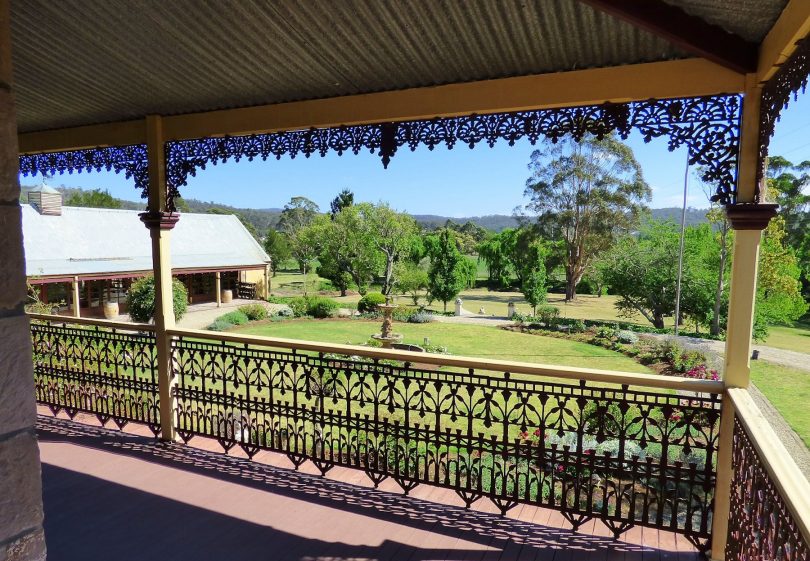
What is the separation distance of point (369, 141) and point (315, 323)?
1432 centimetres

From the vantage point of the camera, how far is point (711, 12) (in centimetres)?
204

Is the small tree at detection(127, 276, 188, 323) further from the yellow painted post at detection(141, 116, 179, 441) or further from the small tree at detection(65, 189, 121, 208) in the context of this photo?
the small tree at detection(65, 189, 121, 208)

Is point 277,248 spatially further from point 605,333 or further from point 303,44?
point 303,44

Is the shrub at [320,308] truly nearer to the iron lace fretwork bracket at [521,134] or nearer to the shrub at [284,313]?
the shrub at [284,313]

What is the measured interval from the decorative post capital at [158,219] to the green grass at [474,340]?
9642 mm

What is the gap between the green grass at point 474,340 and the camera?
12.6 metres

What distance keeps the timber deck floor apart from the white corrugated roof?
13.8m

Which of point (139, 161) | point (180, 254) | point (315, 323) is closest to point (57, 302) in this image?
point (180, 254)

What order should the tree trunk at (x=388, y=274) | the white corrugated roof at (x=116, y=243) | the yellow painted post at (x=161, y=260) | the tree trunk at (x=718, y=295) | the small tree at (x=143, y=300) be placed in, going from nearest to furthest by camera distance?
the yellow painted post at (x=161, y=260), the tree trunk at (x=718, y=295), the small tree at (x=143, y=300), the white corrugated roof at (x=116, y=243), the tree trunk at (x=388, y=274)

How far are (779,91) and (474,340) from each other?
13.0 metres

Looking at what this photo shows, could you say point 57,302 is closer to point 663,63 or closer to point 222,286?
point 222,286

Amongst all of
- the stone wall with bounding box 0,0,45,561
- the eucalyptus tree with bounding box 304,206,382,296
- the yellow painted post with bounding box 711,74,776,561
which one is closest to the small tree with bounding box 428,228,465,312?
the eucalyptus tree with bounding box 304,206,382,296

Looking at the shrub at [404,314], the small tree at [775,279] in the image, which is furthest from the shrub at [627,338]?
the shrub at [404,314]

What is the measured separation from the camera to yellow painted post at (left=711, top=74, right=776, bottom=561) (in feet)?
7.84
